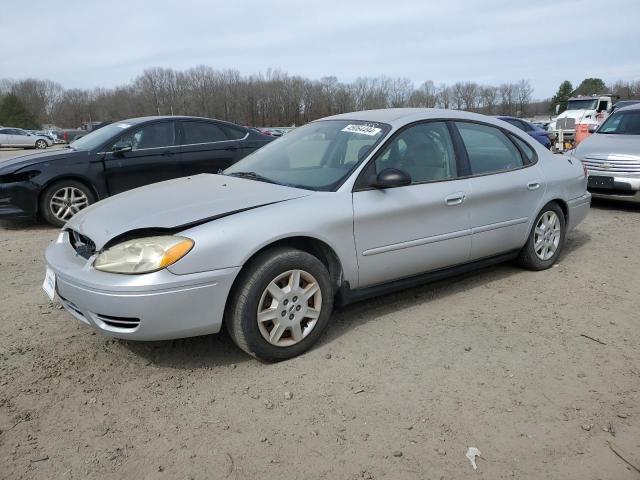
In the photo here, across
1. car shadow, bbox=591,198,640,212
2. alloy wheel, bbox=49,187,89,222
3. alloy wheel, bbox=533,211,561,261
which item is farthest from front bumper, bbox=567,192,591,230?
alloy wheel, bbox=49,187,89,222

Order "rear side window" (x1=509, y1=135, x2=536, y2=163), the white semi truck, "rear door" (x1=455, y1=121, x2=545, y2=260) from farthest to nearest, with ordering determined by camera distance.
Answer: the white semi truck < "rear side window" (x1=509, y1=135, x2=536, y2=163) < "rear door" (x1=455, y1=121, x2=545, y2=260)

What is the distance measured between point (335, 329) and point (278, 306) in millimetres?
702

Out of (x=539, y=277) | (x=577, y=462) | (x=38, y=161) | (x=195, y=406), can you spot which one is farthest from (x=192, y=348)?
(x=38, y=161)

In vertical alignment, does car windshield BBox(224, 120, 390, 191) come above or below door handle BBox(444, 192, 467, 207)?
above

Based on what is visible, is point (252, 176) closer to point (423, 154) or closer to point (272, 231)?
point (272, 231)

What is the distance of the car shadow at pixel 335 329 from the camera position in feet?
10.8

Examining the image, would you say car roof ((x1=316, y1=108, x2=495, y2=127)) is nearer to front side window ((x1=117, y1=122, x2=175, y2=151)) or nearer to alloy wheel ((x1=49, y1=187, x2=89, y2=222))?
front side window ((x1=117, y1=122, x2=175, y2=151))

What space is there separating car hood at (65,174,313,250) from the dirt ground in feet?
2.67

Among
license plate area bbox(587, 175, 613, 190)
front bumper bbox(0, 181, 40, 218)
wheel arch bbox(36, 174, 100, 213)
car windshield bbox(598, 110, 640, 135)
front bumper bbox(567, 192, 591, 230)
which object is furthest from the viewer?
car windshield bbox(598, 110, 640, 135)

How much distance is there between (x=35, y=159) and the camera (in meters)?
Answer: 6.86

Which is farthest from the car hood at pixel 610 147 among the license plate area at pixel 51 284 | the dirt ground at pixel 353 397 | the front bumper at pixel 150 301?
the license plate area at pixel 51 284

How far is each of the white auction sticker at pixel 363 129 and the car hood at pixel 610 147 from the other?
5.33 meters

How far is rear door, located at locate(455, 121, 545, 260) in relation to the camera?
4.22 m

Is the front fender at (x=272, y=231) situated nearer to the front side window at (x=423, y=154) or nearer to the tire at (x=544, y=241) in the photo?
the front side window at (x=423, y=154)
